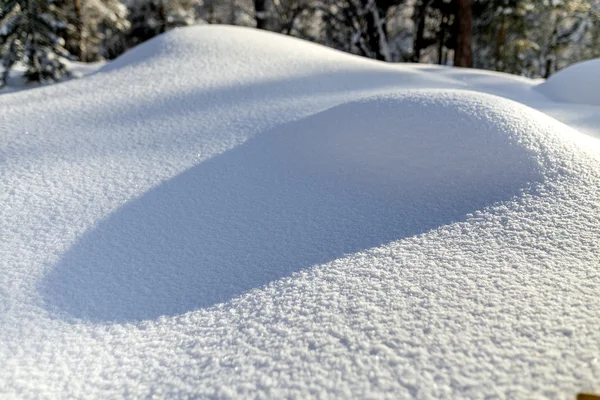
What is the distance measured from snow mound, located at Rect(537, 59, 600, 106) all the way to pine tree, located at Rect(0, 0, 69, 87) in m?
6.74

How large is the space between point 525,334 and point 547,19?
15.1 m

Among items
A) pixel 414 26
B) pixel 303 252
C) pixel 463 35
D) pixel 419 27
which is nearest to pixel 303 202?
pixel 303 252

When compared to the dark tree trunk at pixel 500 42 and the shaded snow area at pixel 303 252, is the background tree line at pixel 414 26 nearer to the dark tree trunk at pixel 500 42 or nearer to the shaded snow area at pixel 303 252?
the dark tree trunk at pixel 500 42

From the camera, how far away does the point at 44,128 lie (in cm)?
250

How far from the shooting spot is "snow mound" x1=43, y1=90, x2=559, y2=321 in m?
1.40

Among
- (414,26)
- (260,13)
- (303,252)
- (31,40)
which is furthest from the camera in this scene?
(414,26)

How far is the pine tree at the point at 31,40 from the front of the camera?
582cm

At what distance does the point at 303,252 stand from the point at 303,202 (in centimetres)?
32

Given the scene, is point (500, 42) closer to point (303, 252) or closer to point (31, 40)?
point (31, 40)

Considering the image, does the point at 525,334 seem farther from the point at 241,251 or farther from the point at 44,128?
the point at 44,128

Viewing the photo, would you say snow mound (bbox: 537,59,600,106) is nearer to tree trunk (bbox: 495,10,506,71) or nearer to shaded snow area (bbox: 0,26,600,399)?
shaded snow area (bbox: 0,26,600,399)

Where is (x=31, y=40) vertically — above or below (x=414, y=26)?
below

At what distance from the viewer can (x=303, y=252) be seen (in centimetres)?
147

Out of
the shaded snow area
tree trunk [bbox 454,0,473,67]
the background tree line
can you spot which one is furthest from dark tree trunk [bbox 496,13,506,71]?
the shaded snow area
